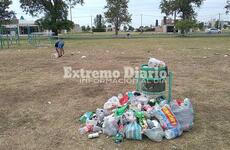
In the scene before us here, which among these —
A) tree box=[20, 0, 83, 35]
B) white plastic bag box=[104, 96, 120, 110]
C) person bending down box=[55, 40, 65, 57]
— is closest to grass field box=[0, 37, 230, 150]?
white plastic bag box=[104, 96, 120, 110]

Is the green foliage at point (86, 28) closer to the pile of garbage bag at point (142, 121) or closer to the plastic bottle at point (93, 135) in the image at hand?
the pile of garbage bag at point (142, 121)

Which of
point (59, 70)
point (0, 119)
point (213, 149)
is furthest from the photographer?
point (59, 70)

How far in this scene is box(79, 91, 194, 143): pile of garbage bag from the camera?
3459 mm

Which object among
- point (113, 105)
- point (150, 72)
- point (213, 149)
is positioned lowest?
point (213, 149)

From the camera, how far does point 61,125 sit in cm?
398

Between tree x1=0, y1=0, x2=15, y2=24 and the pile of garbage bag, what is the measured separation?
40.4 meters

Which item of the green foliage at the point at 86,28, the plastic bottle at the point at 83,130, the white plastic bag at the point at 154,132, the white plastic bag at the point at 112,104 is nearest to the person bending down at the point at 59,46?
the white plastic bag at the point at 112,104

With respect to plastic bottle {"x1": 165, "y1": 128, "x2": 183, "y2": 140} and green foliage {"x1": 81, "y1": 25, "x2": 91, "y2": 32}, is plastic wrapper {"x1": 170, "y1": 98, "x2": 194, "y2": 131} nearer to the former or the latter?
plastic bottle {"x1": 165, "y1": 128, "x2": 183, "y2": 140}

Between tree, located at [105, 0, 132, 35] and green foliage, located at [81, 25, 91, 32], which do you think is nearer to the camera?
tree, located at [105, 0, 132, 35]

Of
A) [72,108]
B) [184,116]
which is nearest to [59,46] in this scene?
[72,108]

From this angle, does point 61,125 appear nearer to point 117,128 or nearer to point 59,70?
point 117,128

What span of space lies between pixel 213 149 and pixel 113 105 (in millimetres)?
1760

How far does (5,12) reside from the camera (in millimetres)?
39844

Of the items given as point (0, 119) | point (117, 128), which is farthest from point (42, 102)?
point (117, 128)
